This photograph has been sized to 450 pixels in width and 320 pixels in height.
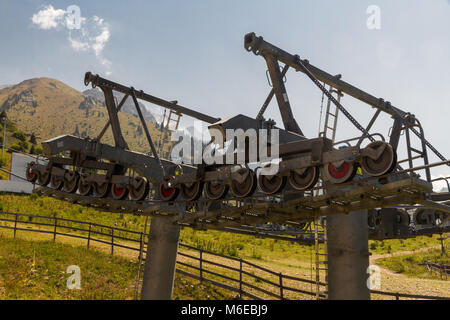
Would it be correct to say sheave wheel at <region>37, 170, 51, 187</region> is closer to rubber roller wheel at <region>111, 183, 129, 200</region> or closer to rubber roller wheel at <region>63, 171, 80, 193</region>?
rubber roller wheel at <region>63, 171, 80, 193</region>

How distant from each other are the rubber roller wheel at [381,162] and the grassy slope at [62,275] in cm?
977

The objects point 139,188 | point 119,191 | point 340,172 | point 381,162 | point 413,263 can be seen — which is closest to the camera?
point 381,162

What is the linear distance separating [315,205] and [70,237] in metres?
15.5

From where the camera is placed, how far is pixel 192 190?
8.91 metres

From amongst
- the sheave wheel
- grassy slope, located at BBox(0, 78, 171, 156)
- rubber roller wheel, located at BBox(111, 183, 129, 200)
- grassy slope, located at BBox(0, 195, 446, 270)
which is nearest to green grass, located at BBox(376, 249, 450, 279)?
grassy slope, located at BBox(0, 195, 446, 270)

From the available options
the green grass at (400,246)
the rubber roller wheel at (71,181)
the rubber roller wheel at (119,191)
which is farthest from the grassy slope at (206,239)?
the rubber roller wheel at (119,191)

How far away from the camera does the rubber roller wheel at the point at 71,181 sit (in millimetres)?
11945

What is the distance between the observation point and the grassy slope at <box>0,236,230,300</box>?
512 inches

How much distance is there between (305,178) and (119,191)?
19.4 ft

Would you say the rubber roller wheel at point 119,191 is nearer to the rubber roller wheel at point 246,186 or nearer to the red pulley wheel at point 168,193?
the red pulley wheel at point 168,193

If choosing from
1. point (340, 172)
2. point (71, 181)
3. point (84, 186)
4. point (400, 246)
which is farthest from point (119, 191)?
point (400, 246)

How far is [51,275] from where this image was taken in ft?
45.9

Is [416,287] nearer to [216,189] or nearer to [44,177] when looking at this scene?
[216,189]
